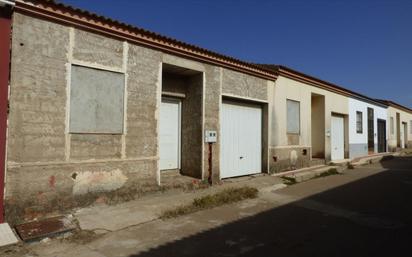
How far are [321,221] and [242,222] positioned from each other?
155cm

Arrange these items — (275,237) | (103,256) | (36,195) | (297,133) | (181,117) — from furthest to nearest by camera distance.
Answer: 1. (297,133)
2. (181,117)
3. (36,195)
4. (275,237)
5. (103,256)

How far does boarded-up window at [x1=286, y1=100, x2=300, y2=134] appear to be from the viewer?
12.8 meters

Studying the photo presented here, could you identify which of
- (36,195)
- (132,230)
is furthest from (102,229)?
(36,195)

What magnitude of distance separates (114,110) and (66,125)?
3.65 feet

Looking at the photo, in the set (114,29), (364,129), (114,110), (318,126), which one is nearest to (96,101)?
(114,110)

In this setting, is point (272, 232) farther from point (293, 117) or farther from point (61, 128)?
point (293, 117)

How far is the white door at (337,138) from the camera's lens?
1698cm

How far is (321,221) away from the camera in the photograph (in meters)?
6.11

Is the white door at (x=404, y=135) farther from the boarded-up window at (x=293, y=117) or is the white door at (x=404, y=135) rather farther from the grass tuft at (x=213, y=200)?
the grass tuft at (x=213, y=200)

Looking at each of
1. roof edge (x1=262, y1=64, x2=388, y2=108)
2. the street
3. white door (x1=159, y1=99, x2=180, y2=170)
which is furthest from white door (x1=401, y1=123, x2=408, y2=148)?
white door (x1=159, y1=99, x2=180, y2=170)

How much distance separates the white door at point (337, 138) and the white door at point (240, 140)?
7127 millimetres

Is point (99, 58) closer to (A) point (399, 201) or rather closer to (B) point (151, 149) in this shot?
(B) point (151, 149)

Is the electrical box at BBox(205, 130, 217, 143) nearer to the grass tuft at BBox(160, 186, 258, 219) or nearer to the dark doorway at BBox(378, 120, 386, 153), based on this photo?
the grass tuft at BBox(160, 186, 258, 219)

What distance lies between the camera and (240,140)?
10883 millimetres
